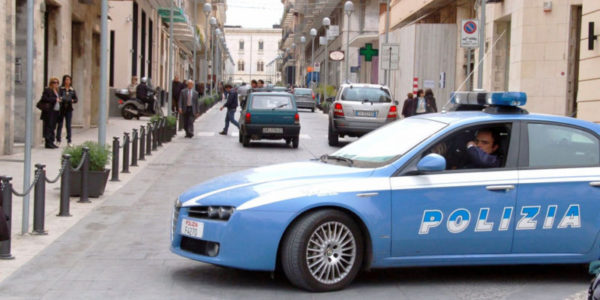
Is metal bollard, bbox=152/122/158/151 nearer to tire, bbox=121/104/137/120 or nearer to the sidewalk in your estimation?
the sidewalk

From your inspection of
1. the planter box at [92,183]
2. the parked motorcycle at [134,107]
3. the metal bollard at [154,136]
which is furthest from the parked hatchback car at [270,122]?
the parked motorcycle at [134,107]

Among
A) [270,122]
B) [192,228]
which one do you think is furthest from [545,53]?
[192,228]

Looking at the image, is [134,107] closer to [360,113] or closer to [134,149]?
[360,113]

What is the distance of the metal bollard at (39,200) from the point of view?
29.6ft

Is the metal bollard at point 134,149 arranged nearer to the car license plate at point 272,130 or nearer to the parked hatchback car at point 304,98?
the car license plate at point 272,130

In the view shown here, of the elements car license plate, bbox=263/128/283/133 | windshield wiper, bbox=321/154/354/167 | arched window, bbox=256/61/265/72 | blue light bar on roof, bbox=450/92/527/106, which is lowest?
car license plate, bbox=263/128/283/133

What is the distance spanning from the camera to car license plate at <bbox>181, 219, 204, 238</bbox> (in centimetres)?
680

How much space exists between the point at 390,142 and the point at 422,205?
89cm

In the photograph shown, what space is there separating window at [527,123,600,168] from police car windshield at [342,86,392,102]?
17.8 meters

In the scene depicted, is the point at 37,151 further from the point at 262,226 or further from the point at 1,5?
the point at 262,226

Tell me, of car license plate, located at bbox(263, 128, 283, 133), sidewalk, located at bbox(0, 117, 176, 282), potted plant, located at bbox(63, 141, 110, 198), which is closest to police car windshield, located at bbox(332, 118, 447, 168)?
sidewalk, located at bbox(0, 117, 176, 282)

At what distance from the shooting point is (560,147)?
7.34 metres

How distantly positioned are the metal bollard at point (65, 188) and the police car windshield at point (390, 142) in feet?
12.5

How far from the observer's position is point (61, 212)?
34.9 ft
